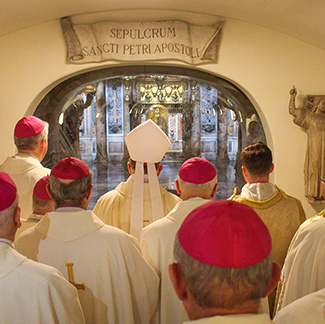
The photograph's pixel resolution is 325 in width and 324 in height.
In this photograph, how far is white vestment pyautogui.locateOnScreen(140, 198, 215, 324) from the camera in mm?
2287

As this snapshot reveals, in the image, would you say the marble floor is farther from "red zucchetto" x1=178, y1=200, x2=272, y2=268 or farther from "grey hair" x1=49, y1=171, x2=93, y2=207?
"red zucchetto" x1=178, y1=200, x2=272, y2=268

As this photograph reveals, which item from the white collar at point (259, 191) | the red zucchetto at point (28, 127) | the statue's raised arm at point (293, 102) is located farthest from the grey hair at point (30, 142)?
the statue's raised arm at point (293, 102)

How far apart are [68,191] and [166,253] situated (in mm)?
671

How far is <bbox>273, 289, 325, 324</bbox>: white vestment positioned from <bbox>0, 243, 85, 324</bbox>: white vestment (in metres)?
0.85

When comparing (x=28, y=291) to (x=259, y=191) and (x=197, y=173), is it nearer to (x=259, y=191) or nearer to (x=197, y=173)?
(x=197, y=173)

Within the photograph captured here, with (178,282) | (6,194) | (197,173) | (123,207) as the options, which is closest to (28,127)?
(123,207)

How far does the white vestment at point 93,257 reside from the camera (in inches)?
78.3

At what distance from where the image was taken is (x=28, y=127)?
3.62 m

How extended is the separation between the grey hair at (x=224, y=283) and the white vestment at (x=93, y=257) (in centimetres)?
102

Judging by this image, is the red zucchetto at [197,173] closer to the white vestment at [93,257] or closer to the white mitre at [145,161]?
the white vestment at [93,257]

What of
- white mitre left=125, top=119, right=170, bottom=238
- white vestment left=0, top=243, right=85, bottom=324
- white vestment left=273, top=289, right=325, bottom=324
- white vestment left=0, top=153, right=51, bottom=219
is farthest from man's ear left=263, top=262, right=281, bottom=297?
white vestment left=0, top=153, right=51, bottom=219

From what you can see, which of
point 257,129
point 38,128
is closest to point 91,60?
point 38,128

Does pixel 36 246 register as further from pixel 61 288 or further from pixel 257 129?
pixel 257 129

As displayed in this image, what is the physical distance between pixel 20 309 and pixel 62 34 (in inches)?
178
